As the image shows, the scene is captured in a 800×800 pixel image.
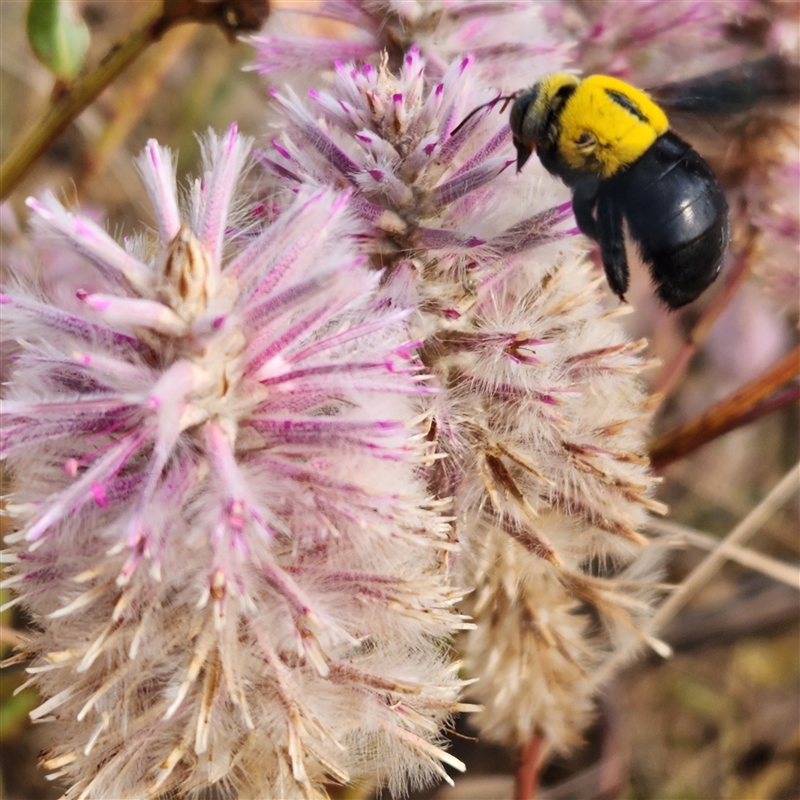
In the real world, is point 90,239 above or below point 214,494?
above

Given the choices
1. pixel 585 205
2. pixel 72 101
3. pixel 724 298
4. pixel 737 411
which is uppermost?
pixel 72 101

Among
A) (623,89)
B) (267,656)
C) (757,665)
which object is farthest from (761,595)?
(267,656)

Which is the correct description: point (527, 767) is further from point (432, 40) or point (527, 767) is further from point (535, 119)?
point (432, 40)

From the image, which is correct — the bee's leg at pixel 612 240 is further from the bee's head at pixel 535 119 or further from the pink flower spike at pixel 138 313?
the pink flower spike at pixel 138 313

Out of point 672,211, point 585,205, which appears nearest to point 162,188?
point 585,205

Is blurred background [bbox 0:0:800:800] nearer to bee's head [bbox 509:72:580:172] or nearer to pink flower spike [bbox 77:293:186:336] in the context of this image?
bee's head [bbox 509:72:580:172]

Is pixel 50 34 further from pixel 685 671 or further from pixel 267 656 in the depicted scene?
pixel 685 671

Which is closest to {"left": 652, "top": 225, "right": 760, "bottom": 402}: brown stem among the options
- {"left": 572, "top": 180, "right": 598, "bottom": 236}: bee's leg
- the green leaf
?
{"left": 572, "top": 180, "right": 598, "bottom": 236}: bee's leg
